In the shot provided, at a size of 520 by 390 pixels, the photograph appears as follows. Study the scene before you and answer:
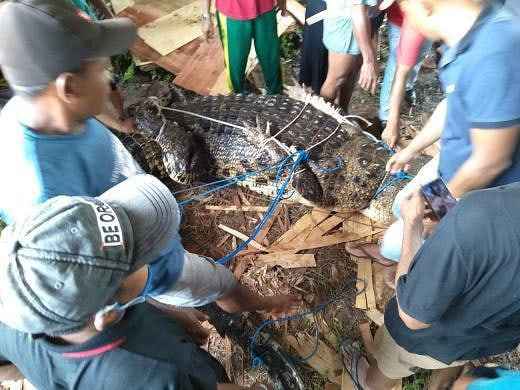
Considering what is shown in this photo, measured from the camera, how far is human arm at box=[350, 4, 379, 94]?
215 centimetres

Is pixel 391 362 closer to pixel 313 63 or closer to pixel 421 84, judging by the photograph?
pixel 313 63

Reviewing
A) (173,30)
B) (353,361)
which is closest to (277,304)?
(353,361)

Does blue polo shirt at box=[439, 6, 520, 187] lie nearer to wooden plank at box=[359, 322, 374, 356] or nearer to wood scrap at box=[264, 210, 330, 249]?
wooden plank at box=[359, 322, 374, 356]

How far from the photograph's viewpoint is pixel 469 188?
4.89ft

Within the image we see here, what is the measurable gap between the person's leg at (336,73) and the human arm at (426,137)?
3.03 ft

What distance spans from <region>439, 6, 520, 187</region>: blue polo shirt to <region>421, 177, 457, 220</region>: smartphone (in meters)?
0.37

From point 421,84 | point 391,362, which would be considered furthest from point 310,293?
point 421,84

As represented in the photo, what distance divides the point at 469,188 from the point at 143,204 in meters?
1.21

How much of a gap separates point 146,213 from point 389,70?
243cm

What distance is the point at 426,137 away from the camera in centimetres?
190

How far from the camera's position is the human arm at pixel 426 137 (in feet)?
5.92

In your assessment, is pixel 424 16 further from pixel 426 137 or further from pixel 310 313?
pixel 310 313

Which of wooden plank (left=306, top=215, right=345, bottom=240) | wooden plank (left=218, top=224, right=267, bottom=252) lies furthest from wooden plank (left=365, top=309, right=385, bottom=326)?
wooden plank (left=218, top=224, right=267, bottom=252)

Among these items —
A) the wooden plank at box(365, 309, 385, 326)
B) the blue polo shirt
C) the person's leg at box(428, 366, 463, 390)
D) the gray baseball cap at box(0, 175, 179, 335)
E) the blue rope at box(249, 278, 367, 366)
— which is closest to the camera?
the gray baseball cap at box(0, 175, 179, 335)
